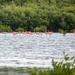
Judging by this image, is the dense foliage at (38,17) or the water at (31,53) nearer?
the water at (31,53)

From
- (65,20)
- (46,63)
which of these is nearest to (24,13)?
(65,20)

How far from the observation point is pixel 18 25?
106188 millimetres

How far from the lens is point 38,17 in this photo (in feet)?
366

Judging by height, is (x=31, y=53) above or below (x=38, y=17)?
above

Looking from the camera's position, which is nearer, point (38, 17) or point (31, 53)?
point (31, 53)

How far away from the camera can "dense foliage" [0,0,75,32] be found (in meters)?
105

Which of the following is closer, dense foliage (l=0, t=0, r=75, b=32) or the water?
the water

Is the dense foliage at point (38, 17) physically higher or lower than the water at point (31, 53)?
lower

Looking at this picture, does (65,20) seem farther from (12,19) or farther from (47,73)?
(47,73)

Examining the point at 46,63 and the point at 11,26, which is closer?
the point at 46,63

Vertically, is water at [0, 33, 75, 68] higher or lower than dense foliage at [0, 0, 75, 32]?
higher

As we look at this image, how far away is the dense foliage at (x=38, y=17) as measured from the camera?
104688 millimetres

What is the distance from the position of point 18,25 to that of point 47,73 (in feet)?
307

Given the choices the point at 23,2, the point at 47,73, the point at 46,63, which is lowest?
the point at 23,2
